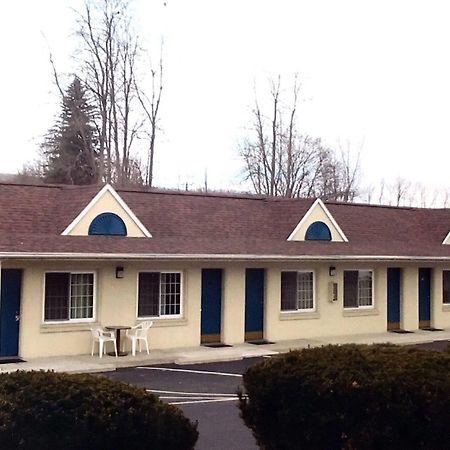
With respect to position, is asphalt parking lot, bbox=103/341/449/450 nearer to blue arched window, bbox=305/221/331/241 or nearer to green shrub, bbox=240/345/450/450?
green shrub, bbox=240/345/450/450

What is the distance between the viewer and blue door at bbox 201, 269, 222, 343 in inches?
920

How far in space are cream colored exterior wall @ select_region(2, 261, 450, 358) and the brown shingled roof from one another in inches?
27.0

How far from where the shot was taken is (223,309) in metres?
23.6

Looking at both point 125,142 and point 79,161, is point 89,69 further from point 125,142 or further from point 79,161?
point 79,161

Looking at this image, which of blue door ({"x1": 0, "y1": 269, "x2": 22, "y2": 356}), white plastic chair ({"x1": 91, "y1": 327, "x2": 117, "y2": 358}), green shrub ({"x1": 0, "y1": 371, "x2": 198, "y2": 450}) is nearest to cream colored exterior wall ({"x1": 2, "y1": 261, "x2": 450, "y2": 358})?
blue door ({"x1": 0, "y1": 269, "x2": 22, "y2": 356})

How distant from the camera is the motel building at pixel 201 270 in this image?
65.3ft

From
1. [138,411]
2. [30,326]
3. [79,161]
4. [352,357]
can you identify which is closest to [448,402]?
[352,357]

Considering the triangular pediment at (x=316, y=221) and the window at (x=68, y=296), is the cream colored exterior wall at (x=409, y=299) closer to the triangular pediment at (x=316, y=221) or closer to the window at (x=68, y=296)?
the triangular pediment at (x=316, y=221)

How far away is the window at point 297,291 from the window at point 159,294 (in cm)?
402

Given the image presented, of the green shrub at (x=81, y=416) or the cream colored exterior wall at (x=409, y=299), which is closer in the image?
the green shrub at (x=81, y=416)

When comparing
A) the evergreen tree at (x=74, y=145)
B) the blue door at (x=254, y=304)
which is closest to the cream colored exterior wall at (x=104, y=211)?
the blue door at (x=254, y=304)

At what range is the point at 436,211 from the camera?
3309cm

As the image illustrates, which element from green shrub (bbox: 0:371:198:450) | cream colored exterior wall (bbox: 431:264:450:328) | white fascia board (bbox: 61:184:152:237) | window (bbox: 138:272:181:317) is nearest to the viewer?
green shrub (bbox: 0:371:198:450)

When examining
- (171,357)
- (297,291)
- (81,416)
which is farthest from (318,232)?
(81,416)
